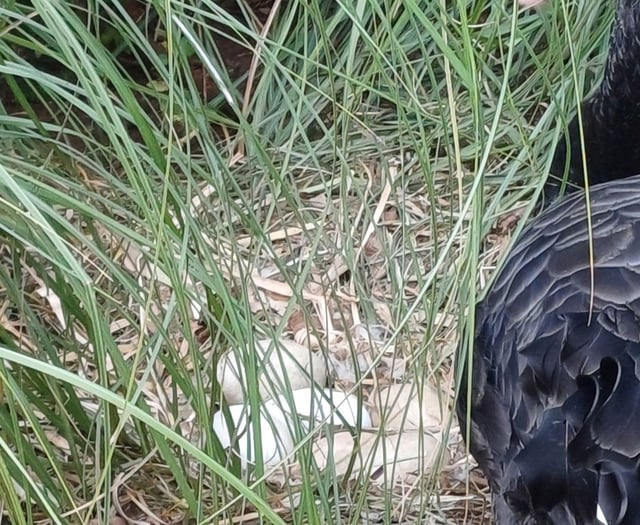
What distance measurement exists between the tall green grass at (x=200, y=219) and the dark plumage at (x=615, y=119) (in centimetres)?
5

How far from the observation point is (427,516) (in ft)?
3.82

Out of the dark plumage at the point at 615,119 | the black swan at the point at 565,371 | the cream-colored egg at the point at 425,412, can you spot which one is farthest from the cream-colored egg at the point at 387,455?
the dark plumage at the point at 615,119

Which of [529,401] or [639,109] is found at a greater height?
[639,109]

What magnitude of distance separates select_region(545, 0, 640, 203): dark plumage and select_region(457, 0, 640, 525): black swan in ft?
0.70

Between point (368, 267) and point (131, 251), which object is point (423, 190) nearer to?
point (368, 267)

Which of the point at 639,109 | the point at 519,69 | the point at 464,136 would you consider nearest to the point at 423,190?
the point at 464,136

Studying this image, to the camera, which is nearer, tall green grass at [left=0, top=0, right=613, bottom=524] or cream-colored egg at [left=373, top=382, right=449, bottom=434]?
tall green grass at [left=0, top=0, right=613, bottom=524]

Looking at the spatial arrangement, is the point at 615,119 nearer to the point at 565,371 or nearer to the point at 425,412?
the point at 425,412

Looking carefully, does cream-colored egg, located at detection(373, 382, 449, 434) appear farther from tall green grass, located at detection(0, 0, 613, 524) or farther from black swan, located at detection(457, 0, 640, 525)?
black swan, located at detection(457, 0, 640, 525)

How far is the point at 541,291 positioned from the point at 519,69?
83cm

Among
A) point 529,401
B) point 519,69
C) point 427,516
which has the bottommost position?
point 427,516

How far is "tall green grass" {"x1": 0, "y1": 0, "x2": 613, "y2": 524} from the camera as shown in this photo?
70cm

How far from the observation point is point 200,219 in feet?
3.67

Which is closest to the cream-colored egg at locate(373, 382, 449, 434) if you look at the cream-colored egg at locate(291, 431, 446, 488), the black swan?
the cream-colored egg at locate(291, 431, 446, 488)
